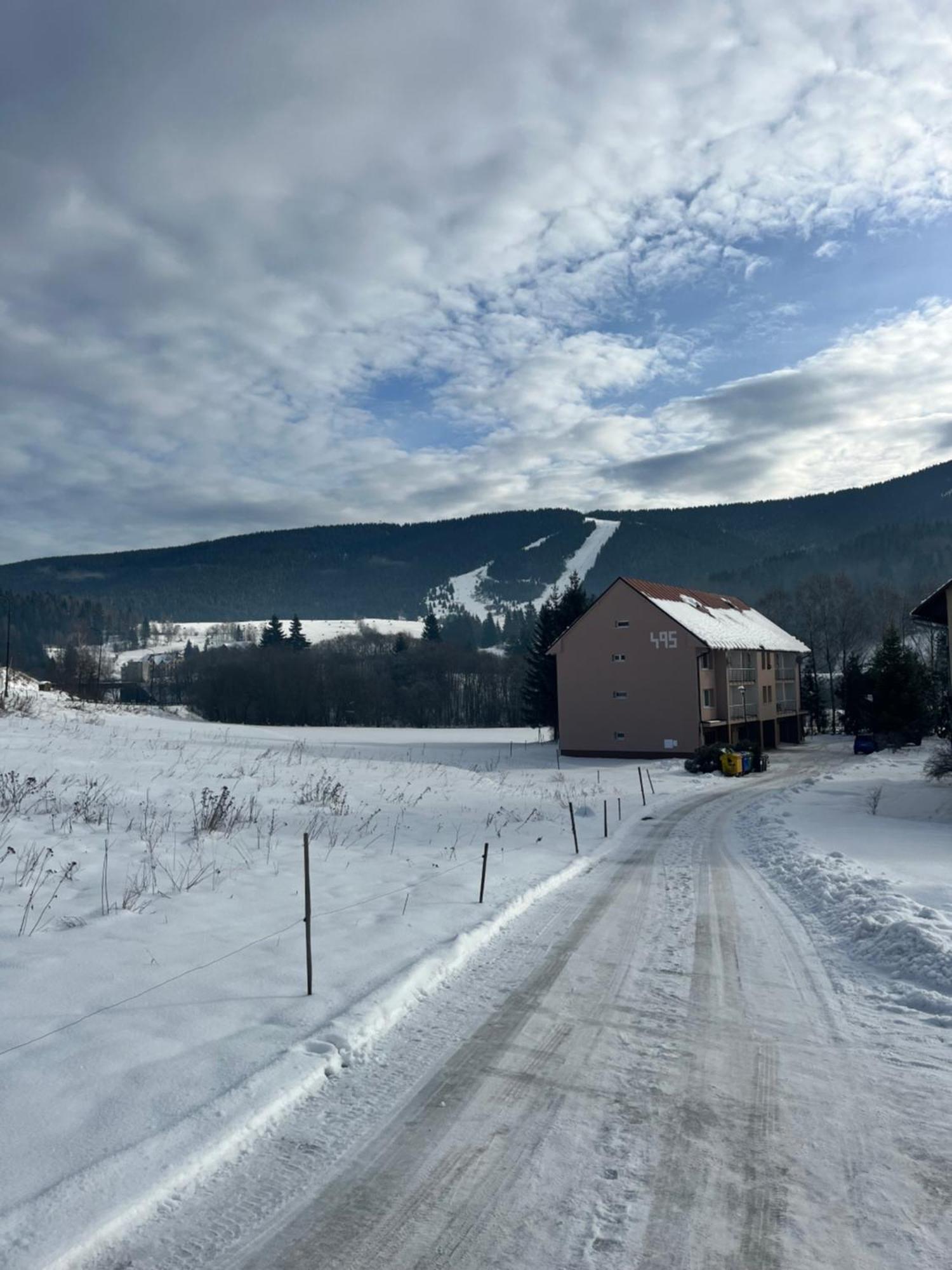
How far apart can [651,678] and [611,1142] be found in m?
43.1

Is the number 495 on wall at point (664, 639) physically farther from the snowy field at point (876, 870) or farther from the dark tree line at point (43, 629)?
the dark tree line at point (43, 629)

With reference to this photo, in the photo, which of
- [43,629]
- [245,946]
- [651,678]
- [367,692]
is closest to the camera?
[245,946]

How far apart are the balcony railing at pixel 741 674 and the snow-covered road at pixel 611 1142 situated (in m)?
42.4

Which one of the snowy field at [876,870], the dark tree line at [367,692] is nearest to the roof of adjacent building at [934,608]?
the snowy field at [876,870]

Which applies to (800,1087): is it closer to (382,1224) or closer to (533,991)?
(533,991)

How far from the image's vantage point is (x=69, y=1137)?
4367 mm

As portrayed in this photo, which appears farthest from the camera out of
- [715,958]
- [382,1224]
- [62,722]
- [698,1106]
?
[62,722]

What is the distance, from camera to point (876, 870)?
1273cm

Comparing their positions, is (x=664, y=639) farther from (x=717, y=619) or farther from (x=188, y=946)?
(x=188, y=946)

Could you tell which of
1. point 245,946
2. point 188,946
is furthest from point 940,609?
point 188,946

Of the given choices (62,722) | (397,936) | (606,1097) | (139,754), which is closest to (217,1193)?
(606,1097)

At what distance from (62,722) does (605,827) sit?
23.1 m

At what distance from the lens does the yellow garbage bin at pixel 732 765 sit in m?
35.6

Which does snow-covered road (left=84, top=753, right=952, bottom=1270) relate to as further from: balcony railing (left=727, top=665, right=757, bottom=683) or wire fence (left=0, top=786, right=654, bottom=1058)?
balcony railing (left=727, top=665, right=757, bottom=683)
